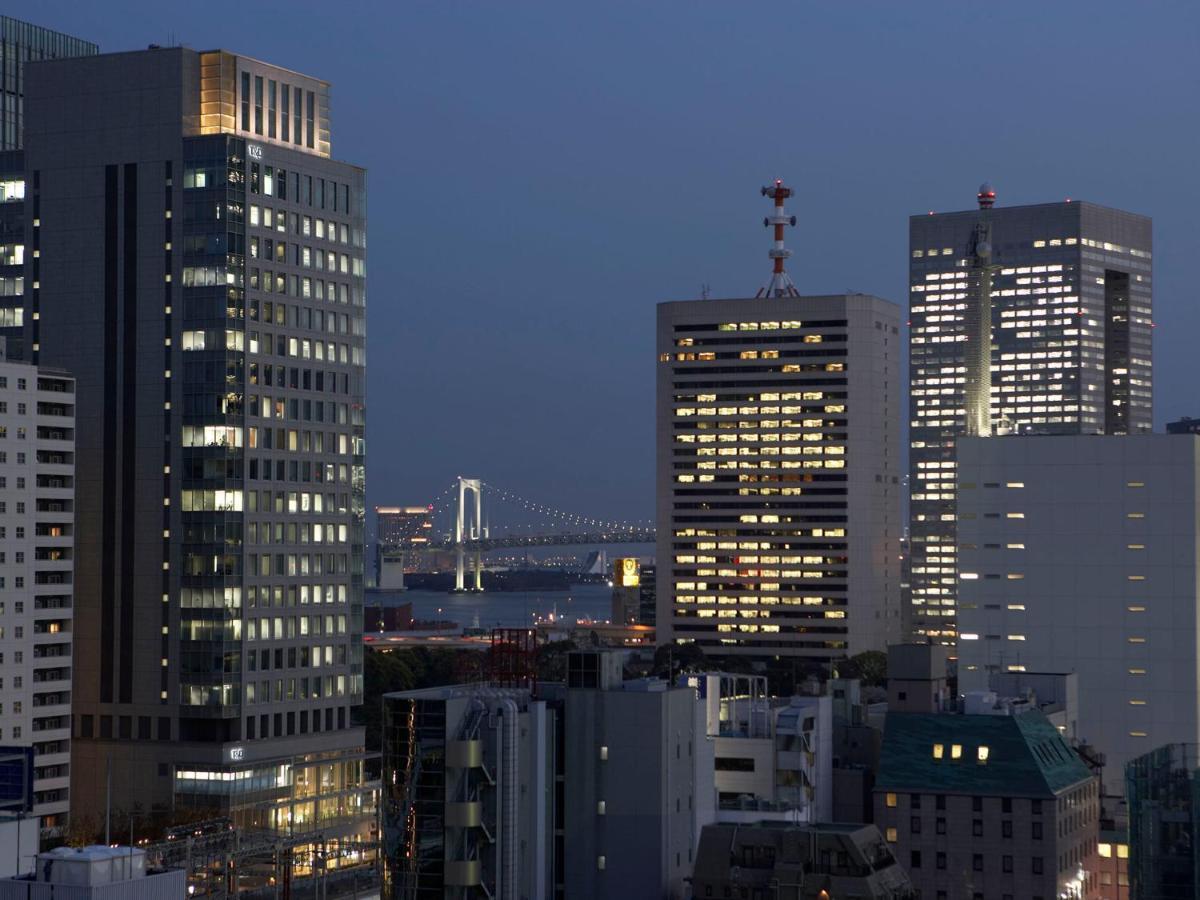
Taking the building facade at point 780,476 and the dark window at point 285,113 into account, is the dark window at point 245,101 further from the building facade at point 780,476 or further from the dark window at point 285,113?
the building facade at point 780,476

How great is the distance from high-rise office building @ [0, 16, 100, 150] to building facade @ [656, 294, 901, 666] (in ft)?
246

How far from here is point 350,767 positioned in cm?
9525

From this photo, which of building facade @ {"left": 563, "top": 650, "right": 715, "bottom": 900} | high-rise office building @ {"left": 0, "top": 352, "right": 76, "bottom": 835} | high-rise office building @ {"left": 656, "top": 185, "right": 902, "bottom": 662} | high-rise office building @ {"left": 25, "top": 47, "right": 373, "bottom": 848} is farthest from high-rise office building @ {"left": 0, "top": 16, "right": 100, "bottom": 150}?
building facade @ {"left": 563, "top": 650, "right": 715, "bottom": 900}

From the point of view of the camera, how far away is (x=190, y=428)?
299 ft

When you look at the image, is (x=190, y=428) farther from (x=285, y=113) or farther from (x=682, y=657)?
(x=682, y=657)

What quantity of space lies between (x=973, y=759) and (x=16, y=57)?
8652 centimetres

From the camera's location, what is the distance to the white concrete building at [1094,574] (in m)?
121

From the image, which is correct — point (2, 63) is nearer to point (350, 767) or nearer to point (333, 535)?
point (333, 535)

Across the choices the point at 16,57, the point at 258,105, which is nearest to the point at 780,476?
the point at 16,57

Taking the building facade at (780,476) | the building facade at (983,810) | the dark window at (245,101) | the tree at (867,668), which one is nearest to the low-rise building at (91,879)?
the building facade at (983,810)

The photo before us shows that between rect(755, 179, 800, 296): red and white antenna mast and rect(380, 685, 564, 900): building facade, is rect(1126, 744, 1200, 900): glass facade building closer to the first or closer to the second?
rect(380, 685, 564, 900): building facade

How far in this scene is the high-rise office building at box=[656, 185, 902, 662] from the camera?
191m

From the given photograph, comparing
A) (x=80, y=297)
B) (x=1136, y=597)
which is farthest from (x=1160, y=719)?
(x=80, y=297)

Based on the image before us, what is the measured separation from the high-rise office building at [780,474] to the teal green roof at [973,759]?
10071 centimetres
